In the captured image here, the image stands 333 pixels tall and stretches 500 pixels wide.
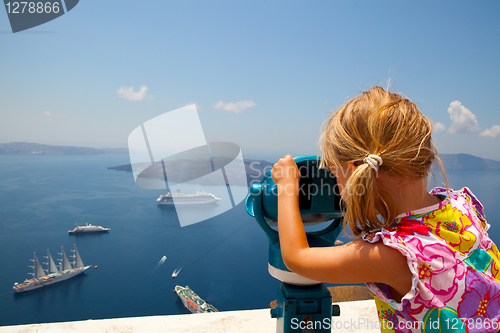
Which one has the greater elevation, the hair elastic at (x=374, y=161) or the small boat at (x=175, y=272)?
the hair elastic at (x=374, y=161)

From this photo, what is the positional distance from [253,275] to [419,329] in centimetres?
2051

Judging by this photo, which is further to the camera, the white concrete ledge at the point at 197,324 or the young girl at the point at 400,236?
the white concrete ledge at the point at 197,324

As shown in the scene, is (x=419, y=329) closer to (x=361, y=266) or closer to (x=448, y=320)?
(x=448, y=320)

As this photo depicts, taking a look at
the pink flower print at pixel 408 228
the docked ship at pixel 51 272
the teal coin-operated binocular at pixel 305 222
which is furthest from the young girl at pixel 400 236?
the docked ship at pixel 51 272

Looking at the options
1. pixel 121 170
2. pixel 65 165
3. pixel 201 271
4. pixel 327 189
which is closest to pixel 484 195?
pixel 201 271

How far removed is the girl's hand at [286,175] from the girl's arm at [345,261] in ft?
0.20

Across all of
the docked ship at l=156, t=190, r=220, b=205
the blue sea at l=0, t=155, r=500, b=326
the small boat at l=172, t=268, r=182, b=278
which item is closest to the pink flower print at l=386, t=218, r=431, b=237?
the blue sea at l=0, t=155, r=500, b=326

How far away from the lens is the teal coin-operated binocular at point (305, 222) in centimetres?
80

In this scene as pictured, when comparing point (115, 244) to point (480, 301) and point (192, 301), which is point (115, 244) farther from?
point (480, 301)

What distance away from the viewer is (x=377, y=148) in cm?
63

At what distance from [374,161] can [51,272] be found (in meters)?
25.3

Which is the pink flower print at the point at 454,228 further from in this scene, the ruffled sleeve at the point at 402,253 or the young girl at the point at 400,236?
the ruffled sleeve at the point at 402,253

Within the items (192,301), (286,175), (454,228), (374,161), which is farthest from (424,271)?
(192,301)

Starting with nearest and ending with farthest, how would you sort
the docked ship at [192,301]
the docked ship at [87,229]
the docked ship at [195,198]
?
the docked ship at [192,301], the docked ship at [87,229], the docked ship at [195,198]
